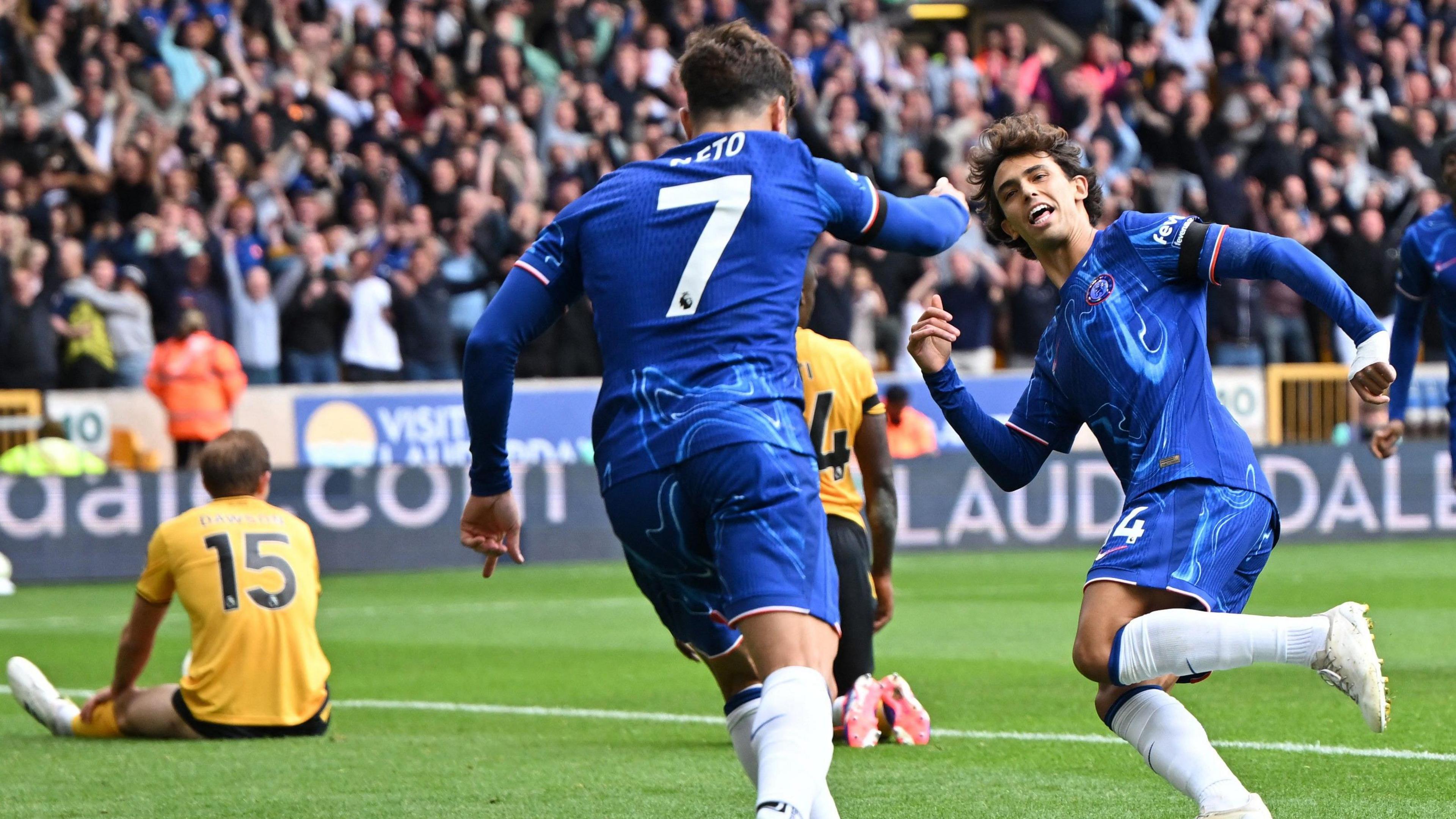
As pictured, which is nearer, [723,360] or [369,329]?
[723,360]

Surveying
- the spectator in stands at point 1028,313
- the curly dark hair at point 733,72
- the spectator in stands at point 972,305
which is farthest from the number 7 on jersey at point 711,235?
the spectator in stands at point 1028,313

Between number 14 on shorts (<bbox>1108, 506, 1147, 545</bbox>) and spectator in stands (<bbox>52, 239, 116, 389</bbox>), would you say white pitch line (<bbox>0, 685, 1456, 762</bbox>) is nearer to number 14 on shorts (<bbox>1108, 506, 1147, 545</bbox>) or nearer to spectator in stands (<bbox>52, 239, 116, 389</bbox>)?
number 14 on shorts (<bbox>1108, 506, 1147, 545</bbox>)

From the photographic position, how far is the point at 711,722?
28.5ft

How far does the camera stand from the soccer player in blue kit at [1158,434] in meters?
5.02

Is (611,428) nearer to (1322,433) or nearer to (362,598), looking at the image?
(362,598)

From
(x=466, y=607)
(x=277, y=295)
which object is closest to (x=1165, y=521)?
(x=466, y=607)

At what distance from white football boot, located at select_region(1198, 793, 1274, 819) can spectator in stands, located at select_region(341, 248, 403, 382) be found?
15472mm

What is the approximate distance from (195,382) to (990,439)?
13.7 m

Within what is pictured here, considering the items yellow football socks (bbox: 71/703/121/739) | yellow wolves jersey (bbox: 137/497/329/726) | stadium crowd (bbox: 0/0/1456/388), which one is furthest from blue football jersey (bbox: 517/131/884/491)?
stadium crowd (bbox: 0/0/1456/388)

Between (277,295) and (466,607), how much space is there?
612 cm

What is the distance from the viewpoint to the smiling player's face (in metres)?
5.62

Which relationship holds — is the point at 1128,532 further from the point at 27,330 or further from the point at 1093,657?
the point at 27,330

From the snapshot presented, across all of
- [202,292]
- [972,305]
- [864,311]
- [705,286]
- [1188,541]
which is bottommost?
[972,305]

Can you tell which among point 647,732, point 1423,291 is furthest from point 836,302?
point 647,732
